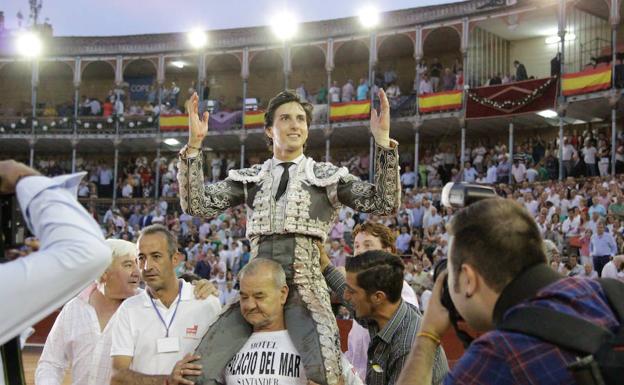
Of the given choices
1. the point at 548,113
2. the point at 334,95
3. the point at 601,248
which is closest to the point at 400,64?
the point at 334,95

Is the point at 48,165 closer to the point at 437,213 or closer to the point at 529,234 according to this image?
the point at 437,213

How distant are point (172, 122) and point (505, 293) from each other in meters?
26.2

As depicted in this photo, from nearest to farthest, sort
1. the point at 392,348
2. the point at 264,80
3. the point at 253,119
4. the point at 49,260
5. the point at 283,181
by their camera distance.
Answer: the point at 49,260 → the point at 392,348 → the point at 283,181 → the point at 253,119 → the point at 264,80

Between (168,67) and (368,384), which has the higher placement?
(168,67)

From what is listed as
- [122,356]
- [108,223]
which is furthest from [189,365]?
[108,223]

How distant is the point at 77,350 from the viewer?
13.6 feet

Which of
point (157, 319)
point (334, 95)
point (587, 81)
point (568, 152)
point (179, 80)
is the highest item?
point (179, 80)

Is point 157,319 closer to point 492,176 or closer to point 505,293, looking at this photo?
point 505,293

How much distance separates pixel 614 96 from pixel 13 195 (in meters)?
19.7

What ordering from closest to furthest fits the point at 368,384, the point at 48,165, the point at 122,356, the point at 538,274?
the point at 538,274 → the point at 368,384 → the point at 122,356 → the point at 48,165

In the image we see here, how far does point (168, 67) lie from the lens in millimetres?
30266

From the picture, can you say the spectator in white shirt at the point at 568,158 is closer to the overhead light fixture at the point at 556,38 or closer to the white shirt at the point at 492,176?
the white shirt at the point at 492,176

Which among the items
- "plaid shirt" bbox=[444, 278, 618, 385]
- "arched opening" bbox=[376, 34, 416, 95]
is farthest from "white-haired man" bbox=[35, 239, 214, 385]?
"arched opening" bbox=[376, 34, 416, 95]

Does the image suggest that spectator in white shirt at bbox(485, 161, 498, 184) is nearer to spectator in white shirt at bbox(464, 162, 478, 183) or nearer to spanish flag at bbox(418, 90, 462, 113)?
spectator in white shirt at bbox(464, 162, 478, 183)
